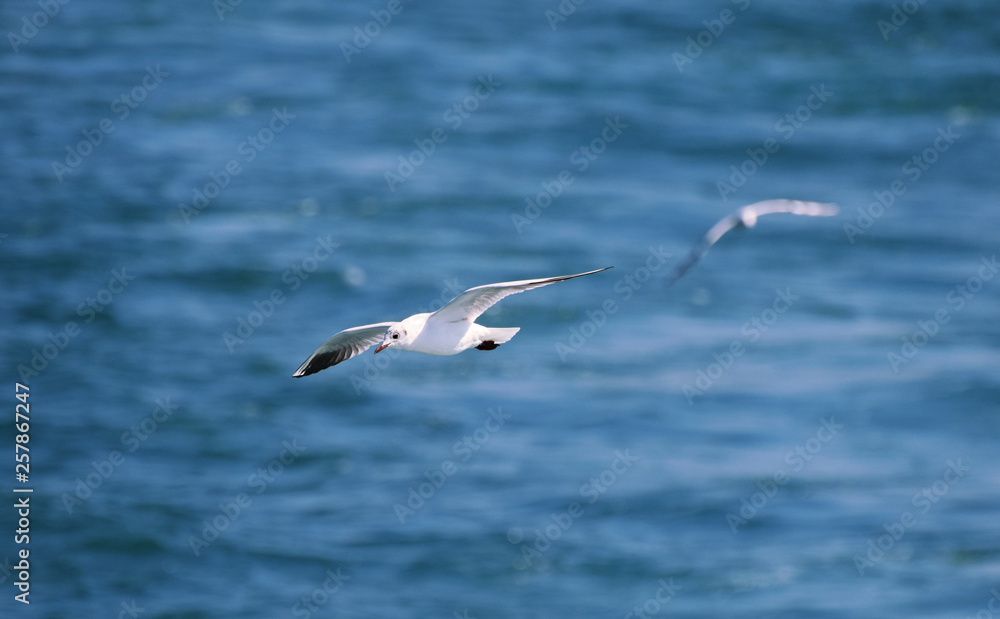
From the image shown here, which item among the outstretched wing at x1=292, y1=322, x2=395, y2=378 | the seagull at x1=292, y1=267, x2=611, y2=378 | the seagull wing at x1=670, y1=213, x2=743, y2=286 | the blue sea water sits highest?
the seagull wing at x1=670, y1=213, x2=743, y2=286

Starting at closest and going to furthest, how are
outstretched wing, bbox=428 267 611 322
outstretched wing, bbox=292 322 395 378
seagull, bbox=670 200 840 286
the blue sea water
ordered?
1. seagull, bbox=670 200 840 286
2. outstretched wing, bbox=428 267 611 322
3. outstretched wing, bbox=292 322 395 378
4. the blue sea water

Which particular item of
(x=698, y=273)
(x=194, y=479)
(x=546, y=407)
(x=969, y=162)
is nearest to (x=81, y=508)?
(x=194, y=479)

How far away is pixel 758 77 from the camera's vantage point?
110 metres

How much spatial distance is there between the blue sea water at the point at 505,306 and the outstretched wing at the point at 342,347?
4345 centimetres

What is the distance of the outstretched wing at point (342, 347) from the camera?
18.1 meters

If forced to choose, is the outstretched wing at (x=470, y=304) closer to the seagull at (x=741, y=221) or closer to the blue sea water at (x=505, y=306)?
the seagull at (x=741, y=221)

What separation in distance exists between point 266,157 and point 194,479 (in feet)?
118

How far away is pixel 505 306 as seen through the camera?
3219 inches

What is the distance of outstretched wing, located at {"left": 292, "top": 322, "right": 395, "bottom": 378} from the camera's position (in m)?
18.1

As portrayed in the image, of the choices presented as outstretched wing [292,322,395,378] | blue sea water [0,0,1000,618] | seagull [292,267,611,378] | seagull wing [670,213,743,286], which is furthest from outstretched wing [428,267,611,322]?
blue sea water [0,0,1000,618]

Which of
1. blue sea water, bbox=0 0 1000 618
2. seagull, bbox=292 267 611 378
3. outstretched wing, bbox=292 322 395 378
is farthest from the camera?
blue sea water, bbox=0 0 1000 618

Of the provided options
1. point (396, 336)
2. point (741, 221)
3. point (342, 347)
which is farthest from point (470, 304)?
point (741, 221)

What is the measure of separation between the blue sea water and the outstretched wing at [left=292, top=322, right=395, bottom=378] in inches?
1710

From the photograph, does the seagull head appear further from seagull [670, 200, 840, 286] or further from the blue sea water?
the blue sea water
